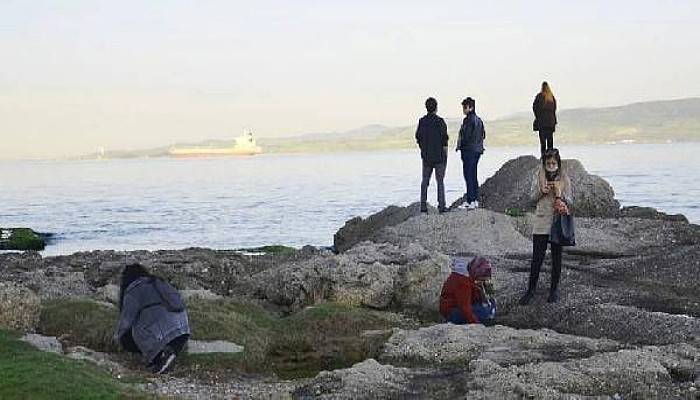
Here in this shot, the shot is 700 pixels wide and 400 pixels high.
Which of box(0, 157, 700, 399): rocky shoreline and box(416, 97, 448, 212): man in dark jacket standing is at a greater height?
box(416, 97, 448, 212): man in dark jacket standing

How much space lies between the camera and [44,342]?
1198 centimetres

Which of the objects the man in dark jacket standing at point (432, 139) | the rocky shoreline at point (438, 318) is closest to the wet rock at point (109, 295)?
the rocky shoreline at point (438, 318)

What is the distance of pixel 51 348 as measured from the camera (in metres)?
11.8

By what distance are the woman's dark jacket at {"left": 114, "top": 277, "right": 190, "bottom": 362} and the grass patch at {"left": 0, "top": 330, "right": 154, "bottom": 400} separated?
1216 mm

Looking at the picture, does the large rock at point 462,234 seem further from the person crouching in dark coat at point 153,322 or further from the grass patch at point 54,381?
the grass patch at point 54,381

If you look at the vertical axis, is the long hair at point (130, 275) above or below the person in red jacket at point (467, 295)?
above

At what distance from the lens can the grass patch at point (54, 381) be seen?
8805mm

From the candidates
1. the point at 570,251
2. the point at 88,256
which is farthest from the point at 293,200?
the point at 570,251

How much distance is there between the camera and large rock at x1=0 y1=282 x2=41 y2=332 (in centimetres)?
1274

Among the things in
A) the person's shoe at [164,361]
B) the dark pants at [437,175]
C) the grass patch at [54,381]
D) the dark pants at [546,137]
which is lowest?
the person's shoe at [164,361]

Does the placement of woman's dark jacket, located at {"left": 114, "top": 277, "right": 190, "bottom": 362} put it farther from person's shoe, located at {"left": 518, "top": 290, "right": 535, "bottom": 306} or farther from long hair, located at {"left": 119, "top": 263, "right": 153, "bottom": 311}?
person's shoe, located at {"left": 518, "top": 290, "right": 535, "bottom": 306}

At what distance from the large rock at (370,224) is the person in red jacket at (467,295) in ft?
38.4

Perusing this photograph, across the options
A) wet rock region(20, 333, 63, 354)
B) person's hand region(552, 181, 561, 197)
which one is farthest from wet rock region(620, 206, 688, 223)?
wet rock region(20, 333, 63, 354)

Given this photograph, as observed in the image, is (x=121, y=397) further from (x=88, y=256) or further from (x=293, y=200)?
(x=293, y=200)
